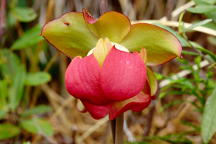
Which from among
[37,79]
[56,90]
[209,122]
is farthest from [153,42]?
[56,90]

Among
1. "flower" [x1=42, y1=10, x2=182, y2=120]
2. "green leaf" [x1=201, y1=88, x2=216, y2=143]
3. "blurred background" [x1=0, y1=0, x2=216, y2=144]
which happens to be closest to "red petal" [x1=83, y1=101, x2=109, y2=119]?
"flower" [x1=42, y1=10, x2=182, y2=120]

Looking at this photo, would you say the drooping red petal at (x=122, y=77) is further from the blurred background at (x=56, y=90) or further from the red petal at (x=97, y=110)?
the blurred background at (x=56, y=90)

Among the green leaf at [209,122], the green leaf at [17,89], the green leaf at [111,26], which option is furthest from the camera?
the green leaf at [17,89]

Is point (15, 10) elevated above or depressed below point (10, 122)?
above

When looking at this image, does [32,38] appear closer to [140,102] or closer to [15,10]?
[15,10]

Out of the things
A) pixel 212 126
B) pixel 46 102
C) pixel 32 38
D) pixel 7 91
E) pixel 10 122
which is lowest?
pixel 46 102

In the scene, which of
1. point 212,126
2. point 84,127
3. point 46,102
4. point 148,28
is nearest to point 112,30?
point 148,28

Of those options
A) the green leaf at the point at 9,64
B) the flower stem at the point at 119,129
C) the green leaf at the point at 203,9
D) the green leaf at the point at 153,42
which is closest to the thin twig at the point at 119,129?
the flower stem at the point at 119,129
